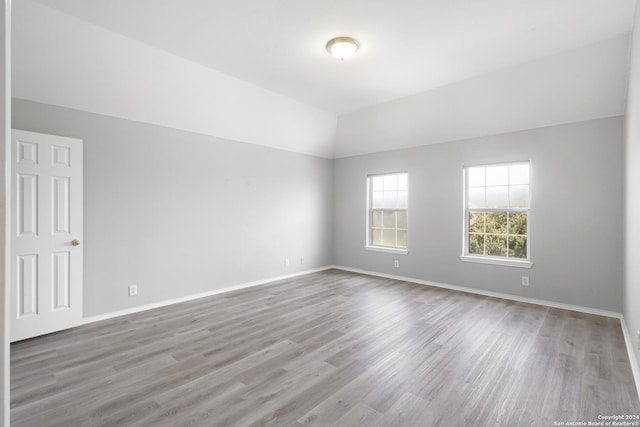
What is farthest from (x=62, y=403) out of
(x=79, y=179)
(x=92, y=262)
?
(x=79, y=179)

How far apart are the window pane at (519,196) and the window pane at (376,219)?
7.52 feet

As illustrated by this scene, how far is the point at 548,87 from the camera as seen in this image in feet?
12.0

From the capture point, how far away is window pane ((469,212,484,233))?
476cm

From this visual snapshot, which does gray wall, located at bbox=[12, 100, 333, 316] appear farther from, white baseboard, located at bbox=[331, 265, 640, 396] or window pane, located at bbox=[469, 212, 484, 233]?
window pane, located at bbox=[469, 212, 484, 233]

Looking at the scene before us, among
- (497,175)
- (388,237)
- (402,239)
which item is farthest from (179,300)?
(497,175)

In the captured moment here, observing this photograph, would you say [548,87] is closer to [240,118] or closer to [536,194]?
[536,194]

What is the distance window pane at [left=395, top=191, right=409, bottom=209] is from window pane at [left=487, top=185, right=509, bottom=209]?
136cm

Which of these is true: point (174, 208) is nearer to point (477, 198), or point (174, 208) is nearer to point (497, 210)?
point (477, 198)

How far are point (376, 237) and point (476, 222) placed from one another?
1.90m

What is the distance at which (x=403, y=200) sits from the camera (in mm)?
5672

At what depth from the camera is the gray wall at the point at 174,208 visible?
136 inches

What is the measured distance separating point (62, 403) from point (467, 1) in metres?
4.31

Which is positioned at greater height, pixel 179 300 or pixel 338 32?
pixel 338 32

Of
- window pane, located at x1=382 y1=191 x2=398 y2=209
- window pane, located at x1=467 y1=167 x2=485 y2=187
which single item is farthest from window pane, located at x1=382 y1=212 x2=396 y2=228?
window pane, located at x1=467 y1=167 x2=485 y2=187
